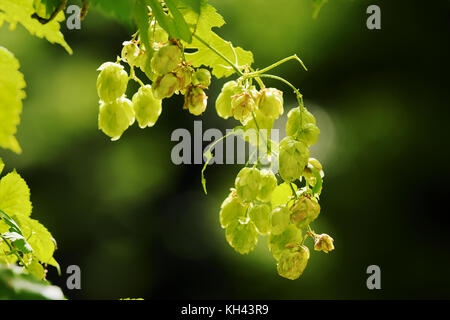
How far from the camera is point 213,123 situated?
3.96 meters

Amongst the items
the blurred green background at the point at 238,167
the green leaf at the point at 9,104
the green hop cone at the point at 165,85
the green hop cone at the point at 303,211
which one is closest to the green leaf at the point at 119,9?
the green leaf at the point at 9,104

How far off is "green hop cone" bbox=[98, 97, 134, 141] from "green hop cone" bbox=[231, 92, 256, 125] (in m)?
0.11

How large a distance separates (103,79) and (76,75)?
357cm

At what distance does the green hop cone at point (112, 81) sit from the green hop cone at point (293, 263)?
0.72 ft

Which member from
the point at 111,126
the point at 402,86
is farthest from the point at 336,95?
the point at 111,126

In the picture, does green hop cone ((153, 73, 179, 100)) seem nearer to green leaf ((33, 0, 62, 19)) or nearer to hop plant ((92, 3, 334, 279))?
hop plant ((92, 3, 334, 279))

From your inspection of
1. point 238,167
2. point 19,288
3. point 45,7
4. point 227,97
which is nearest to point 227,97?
point 227,97

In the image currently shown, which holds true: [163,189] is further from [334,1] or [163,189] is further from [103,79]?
[103,79]

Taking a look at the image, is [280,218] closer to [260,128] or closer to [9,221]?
[260,128]

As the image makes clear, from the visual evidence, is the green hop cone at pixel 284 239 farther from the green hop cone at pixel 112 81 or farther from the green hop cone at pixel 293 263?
the green hop cone at pixel 112 81

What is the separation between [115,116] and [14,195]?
149 mm

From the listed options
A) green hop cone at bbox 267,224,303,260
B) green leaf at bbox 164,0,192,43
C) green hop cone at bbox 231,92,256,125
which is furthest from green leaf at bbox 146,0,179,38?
green hop cone at bbox 267,224,303,260

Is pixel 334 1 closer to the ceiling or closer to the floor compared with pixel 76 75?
closer to the ceiling

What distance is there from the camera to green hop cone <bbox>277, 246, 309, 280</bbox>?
530 millimetres
